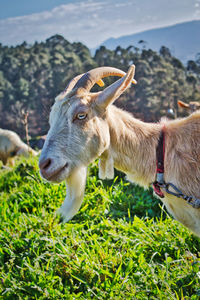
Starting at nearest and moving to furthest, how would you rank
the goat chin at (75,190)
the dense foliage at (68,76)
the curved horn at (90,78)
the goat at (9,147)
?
the curved horn at (90,78) → the goat chin at (75,190) → the goat at (9,147) → the dense foliage at (68,76)

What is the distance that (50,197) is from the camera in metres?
4.16

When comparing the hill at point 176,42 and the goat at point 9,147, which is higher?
the hill at point 176,42

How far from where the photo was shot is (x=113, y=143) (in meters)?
2.44

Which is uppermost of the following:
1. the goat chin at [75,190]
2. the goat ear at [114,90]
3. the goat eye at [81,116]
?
the goat ear at [114,90]

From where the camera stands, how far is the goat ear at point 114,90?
84.2 inches

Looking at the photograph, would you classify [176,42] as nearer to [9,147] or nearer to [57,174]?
[9,147]

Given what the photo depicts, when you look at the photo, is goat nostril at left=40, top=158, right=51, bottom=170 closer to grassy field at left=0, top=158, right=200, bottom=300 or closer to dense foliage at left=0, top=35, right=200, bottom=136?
grassy field at left=0, top=158, right=200, bottom=300

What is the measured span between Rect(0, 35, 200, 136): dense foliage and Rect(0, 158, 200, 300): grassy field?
24.2ft

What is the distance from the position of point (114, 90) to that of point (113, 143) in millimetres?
499

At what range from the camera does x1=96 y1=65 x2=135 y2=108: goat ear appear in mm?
2138

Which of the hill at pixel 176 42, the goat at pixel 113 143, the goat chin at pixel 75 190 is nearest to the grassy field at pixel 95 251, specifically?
the goat chin at pixel 75 190

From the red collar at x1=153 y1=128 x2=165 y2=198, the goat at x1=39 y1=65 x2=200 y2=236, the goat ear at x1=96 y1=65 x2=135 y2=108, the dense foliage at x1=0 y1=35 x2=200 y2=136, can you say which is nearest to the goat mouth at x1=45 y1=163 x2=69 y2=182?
the goat at x1=39 y1=65 x2=200 y2=236

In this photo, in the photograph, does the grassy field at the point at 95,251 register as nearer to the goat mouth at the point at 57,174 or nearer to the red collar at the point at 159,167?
the red collar at the point at 159,167

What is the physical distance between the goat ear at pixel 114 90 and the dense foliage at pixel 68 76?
28.7ft
